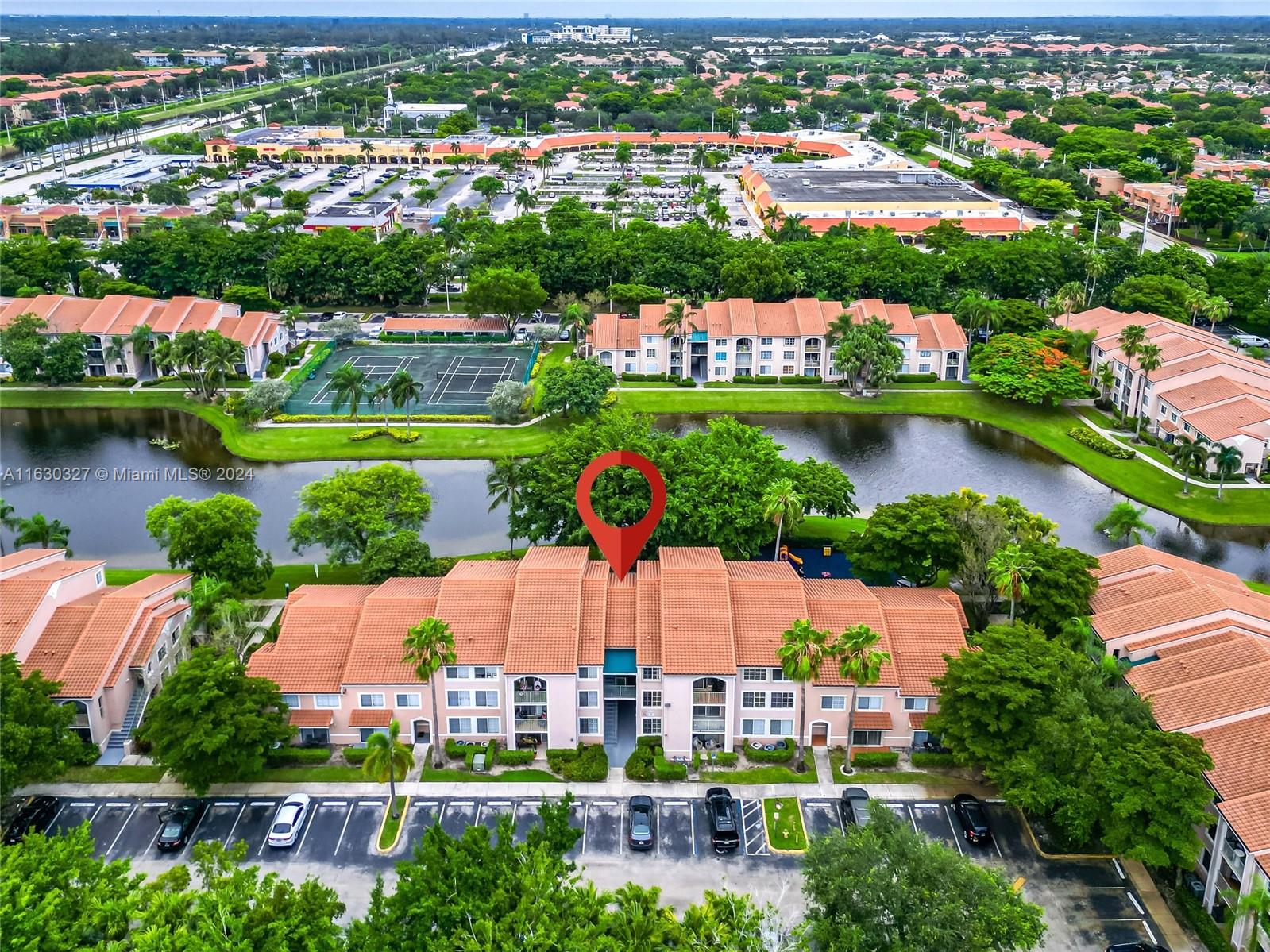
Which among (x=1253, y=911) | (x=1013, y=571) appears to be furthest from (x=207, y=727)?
(x=1253, y=911)

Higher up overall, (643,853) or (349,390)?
(349,390)

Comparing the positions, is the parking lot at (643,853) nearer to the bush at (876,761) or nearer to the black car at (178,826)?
the black car at (178,826)

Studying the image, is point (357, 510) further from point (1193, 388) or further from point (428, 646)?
point (1193, 388)

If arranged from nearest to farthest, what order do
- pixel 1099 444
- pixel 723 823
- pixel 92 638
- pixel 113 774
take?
pixel 723 823 → pixel 113 774 → pixel 92 638 → pixel 1099 444

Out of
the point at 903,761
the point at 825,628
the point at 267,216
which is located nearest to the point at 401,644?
the point at 825,628

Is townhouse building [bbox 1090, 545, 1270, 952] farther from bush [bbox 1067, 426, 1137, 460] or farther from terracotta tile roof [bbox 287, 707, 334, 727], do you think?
terracotta tile roof [bbox 287, 707, 334, 727]

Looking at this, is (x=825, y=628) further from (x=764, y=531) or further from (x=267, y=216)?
(x=267, y=216)
